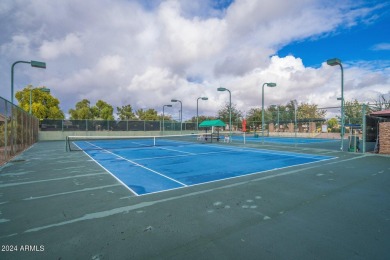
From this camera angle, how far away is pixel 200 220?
4.18 m

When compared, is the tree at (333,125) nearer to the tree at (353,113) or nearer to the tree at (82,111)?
the tree at (353,113)

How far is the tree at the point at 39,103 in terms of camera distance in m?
40.0

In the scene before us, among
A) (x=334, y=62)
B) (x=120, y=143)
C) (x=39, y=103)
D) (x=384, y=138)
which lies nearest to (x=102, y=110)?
(x=39, y=103)

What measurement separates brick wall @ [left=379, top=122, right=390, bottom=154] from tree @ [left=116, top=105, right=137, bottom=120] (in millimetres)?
67706

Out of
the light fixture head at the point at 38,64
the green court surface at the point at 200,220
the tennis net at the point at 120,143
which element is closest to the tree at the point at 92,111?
the tennis net at the point at 120,143

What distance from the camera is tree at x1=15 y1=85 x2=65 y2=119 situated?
4000 centimetres

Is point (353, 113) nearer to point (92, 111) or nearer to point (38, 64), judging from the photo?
point (38, 64)

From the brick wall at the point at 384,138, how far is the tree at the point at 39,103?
47416 millimetres

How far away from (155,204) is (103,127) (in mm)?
34302

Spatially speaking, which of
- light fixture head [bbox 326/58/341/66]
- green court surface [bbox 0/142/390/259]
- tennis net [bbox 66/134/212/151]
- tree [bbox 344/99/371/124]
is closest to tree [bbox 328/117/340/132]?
tree [bbox 344/99/371/124]

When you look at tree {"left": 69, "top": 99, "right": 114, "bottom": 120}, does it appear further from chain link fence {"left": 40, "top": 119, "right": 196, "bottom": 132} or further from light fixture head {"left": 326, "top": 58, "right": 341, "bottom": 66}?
light fixture head {"left": 326, "top": 58, "right": 341, "bottom": 66}

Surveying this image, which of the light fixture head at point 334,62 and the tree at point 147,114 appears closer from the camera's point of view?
the light fixture head at point 334,62

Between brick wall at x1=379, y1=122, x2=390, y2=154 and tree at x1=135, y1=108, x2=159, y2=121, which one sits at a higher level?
tree at x1=135, y1=108, x2=159, y2=121

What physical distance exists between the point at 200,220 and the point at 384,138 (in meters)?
16.6
